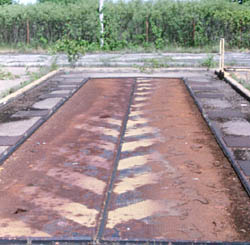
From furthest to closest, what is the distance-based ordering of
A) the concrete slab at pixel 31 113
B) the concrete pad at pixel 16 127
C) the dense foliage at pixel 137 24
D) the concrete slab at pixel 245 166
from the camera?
the dense foliage at pixel 137 24
the concrete slab at pixel 31 113
the concrete pad at pixel 16 127
the concrete slab at pixel 245 166

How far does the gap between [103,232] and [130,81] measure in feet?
31.8

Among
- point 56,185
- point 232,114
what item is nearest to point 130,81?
point 232,114

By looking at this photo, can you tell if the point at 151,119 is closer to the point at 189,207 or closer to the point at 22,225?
the point at 189,207

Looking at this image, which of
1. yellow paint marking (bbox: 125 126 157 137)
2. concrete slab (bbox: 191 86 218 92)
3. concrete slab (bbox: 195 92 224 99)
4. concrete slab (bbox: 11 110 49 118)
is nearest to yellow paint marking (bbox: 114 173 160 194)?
yellow paint marking (bbox: 125 126 157 137)

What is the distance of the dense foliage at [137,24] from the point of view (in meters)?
27.0

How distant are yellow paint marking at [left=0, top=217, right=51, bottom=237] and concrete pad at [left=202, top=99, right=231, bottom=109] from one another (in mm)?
6086

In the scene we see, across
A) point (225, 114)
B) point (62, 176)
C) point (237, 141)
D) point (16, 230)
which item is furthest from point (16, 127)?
point (16, 230)

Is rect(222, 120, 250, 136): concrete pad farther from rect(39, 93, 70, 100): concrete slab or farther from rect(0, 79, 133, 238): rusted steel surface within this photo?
rect(39, 93, 70, 100): concrete slab

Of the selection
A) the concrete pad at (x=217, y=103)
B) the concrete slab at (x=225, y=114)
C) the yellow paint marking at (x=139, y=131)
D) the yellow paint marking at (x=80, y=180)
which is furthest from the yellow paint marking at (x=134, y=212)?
the concrete pad at (x=217, y=103)

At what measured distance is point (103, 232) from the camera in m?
4.13

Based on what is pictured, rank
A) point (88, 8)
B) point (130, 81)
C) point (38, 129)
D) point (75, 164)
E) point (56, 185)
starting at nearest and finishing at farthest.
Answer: point (56, 185)
point (75, 164)
point (38, 129)
point (130, 81)
point (88, 8)

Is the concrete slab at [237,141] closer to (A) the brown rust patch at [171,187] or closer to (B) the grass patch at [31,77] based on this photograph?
(A) the brown rust patch at [171,187]

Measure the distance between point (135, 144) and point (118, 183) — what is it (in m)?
1.61

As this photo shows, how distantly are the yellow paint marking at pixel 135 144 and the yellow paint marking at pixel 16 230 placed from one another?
2452 millimetres
